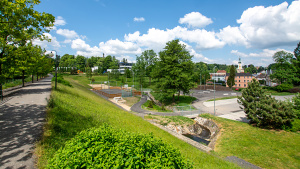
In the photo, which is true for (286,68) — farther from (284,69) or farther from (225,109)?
(225,109)

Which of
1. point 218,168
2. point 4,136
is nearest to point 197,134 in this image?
point 218,168

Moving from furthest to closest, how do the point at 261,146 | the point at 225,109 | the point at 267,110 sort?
1. the point at 225,109
2. the point at 267,110
3. the point at 261,146

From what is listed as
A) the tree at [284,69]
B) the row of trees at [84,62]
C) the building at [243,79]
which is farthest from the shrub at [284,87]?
the row of trees at [84,62]

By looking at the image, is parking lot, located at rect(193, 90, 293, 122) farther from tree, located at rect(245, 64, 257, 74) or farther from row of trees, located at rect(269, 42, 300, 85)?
tree, located at rect(245, 64, 257, 74)

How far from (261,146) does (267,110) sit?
5.35m

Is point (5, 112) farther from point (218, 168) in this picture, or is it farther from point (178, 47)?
point (178, 47)

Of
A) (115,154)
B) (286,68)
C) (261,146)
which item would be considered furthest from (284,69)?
(115,154)

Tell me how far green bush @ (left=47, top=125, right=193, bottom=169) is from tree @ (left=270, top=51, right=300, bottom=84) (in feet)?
223

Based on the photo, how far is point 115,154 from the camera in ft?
10.1

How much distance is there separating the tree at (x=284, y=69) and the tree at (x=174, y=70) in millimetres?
43003

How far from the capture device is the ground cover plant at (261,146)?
1064 centimetres

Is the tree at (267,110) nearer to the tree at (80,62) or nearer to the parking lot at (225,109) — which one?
the parking lot at (225,109)

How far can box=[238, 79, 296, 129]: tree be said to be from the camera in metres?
15.4

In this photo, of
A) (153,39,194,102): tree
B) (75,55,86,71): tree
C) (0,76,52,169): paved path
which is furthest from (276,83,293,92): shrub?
(75,55,86,71): tree
